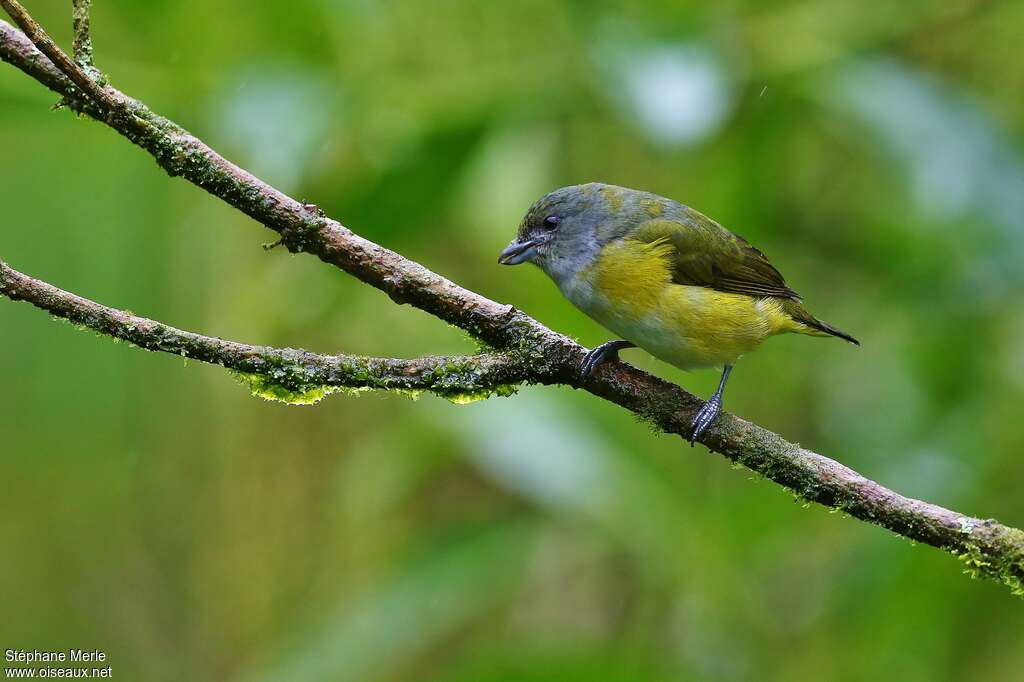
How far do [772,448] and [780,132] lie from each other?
199 cm

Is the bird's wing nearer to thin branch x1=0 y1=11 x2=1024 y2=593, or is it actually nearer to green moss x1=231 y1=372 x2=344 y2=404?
thin branch x1=0 y1=11 x2=1024 y2=593

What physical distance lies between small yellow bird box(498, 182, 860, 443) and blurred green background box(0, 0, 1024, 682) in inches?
9.7

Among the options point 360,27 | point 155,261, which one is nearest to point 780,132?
point 360,27

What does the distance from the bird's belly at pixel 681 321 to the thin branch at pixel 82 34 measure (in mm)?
1585

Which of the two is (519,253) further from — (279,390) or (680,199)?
(279,390)

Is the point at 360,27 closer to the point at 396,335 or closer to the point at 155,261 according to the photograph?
the point at 396,335

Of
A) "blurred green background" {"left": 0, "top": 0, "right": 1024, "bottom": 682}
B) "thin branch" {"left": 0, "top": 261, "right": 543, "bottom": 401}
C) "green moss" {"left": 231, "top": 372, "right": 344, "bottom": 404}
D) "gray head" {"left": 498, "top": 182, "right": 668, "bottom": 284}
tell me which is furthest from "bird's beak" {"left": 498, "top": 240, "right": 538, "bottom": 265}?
"green moss" {"left": 231, "top": 372, "right": 344, "bottom": 404}

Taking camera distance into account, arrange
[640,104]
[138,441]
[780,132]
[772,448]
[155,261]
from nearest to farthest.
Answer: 1. [772,448]
2. [640,104]
3. [780,132]
4. [155,261]
5. [138,441]

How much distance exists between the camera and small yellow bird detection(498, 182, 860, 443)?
292 centimetres

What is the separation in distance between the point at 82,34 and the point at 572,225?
173 centimetres

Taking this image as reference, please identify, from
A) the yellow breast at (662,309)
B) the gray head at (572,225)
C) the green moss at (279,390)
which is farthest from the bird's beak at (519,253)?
the green moss at (279,390)

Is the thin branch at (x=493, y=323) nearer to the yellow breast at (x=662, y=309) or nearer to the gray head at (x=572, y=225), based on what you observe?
the yellow breast at (x=662, y=309)

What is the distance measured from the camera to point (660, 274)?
3000 millimetres

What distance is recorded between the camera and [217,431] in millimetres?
5719
